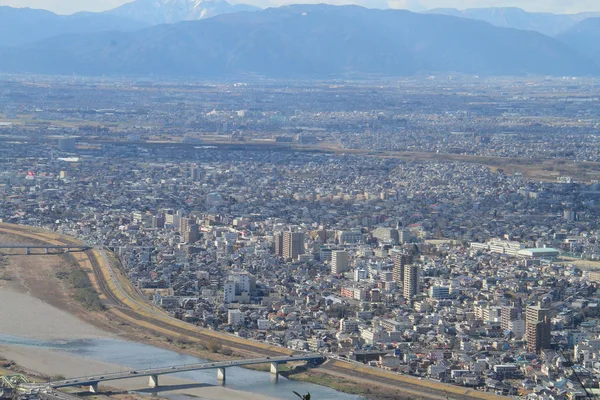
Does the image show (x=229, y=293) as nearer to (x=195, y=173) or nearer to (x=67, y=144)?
(x=195, y=173)

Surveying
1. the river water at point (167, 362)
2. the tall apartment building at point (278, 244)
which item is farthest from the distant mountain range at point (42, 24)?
the river water at point (167, 362)

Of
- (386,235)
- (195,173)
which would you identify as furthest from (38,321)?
(195,173)

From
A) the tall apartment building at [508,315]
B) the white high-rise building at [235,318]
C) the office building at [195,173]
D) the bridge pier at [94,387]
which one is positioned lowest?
the office building at [195,173]

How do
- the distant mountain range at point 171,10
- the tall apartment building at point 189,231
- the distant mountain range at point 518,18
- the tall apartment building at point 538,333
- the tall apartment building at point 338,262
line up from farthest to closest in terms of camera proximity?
the distant mountain range at point 518,18, the distant mountain range at point 171,10, the tall apartment building at point 189,231, the tall apartment building at point 338,262, the tall apartment building at point 538,333

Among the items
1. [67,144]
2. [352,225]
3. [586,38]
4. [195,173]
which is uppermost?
[352,225]

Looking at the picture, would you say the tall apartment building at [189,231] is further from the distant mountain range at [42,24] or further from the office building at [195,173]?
the distant mountain range at [42,24]

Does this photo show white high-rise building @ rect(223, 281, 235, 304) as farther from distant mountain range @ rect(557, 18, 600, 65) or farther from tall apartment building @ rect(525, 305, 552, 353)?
distant mountain range @ rect(557, 18, 600, 65)

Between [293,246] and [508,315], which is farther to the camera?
[293,246]
